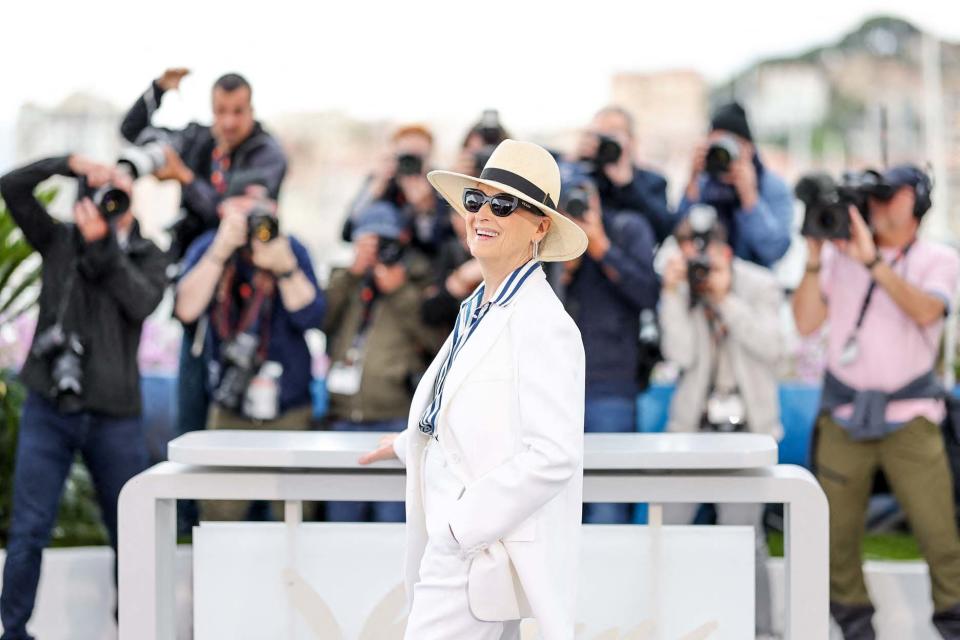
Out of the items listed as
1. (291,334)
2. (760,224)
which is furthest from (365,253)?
(760,224)

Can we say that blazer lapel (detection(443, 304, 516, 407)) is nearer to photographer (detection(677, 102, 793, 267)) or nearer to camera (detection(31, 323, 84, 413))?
camera (detection(31, 323, 84, 413))

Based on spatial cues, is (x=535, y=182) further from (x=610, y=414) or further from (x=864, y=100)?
(x=864, y=100)

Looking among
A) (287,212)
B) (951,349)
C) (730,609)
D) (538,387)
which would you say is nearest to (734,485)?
(730,609)

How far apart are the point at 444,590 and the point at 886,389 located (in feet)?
A: 7.32

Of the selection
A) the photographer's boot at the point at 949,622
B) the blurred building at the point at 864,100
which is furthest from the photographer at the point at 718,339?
the blurred building at the point at 864,100

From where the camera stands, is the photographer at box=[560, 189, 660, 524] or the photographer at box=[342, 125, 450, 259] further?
the photographer at box=[342, 125, 450, 259]

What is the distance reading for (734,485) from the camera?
3.28m

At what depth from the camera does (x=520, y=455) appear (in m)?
2.60

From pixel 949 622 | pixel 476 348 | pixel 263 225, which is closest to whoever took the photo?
pixel 476 348

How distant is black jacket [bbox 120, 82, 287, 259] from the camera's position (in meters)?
4.93

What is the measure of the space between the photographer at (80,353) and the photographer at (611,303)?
1.46 metres

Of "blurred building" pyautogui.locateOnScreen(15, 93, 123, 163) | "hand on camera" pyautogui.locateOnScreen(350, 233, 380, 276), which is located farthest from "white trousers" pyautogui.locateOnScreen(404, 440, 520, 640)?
"blurred building" pyautogui.locateOnScreen(15, 93, 123, 163)

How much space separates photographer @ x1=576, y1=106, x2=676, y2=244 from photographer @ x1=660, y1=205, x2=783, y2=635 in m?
0.33

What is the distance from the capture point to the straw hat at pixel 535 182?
2.75m
